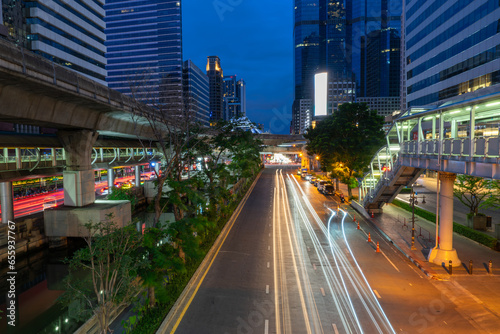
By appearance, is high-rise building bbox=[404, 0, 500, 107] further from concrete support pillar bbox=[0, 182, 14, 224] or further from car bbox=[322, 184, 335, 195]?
concrete support pillar bbox=[0, 182, 14, 224]

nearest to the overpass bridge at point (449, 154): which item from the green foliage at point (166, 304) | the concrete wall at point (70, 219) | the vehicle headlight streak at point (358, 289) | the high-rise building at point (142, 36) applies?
the vehicle headlight streak at point (358, 289)

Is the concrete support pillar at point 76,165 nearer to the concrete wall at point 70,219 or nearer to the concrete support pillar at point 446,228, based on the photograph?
the concrete wall at point 70,219

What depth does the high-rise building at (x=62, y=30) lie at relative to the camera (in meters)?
50.9

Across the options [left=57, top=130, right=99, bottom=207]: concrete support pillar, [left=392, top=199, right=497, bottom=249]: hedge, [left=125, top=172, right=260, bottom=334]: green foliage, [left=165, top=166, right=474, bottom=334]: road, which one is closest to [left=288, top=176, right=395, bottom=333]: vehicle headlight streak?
[left=165, top=166, right=474, bottom=334]: road

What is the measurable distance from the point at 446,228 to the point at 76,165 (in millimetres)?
26147

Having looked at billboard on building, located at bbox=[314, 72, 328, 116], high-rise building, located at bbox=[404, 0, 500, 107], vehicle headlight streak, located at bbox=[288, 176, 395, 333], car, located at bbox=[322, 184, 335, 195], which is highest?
billboard on building, located at bbox=[314, 72, 328, 116]

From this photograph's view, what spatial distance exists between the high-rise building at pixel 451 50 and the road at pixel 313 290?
2346 cm

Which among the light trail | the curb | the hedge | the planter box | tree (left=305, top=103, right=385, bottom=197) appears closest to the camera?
the curb

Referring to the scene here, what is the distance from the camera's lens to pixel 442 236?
18.1 metres

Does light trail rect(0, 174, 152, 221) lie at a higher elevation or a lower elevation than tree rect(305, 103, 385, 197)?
lower

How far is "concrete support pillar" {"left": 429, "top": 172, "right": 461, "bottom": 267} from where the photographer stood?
1789cm

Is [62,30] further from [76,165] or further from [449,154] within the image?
[449,154]

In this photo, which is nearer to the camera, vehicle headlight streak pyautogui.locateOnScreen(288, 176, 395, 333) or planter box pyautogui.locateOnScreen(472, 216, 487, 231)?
vehicle headlight streak pyautogui.locateOnScreen(288, 176, 395, 333)

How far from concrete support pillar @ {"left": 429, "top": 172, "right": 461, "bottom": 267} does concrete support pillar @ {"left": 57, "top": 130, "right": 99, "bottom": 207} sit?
81.5 feet
